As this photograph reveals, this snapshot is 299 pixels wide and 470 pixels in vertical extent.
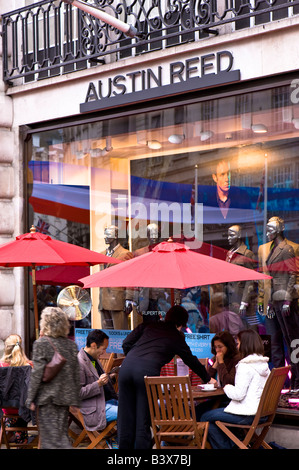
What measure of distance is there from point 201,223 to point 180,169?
83 cm

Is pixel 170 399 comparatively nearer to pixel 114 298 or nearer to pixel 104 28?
pixel 114 298

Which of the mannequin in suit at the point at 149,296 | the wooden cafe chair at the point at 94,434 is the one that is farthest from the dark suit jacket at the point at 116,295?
the wooden cafe chair at the point at 94,434

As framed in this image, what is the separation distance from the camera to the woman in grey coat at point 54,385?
7035 mm

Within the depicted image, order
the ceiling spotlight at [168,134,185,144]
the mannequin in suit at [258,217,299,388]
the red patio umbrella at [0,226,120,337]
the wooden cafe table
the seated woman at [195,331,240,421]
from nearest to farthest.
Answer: the wooden cafe table, the seated woman at [195,331,240,421], the red patio umbrella at [0,226,120,337], the mannequin in suit at [258,217,299,388], the ceiling spotlight at [168,134,185,144]

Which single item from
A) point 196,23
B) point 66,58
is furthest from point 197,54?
point 66,58

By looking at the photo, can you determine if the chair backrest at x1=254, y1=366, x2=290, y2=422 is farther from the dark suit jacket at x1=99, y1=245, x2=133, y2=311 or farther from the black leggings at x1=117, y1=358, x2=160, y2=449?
the dark suit jacket at x1=99, y1=245, x2=133, y2=311

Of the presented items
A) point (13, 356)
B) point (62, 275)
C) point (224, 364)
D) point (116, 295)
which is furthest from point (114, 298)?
point (224, 364)

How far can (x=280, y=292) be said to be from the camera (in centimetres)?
1057

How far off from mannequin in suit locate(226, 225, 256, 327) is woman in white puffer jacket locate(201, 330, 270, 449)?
269 cm

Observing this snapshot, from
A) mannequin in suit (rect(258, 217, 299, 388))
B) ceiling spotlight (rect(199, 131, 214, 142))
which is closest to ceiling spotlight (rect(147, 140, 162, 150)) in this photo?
ceiling spotlight (rect(199, 131, 214, 142))

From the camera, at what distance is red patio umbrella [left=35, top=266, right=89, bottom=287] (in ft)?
41.8

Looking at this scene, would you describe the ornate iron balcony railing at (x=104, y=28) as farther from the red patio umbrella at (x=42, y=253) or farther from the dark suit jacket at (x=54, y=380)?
the dark suit jacket at (x=54, y=380)

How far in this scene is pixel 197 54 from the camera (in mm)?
10820

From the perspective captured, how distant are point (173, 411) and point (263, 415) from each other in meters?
0.92
